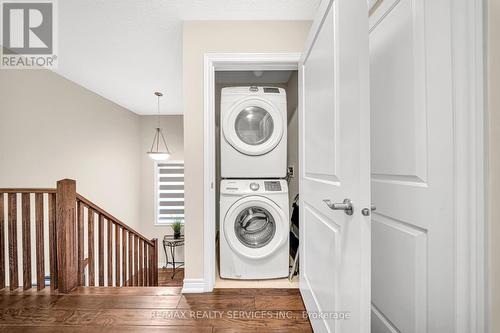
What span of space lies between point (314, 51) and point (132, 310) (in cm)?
207

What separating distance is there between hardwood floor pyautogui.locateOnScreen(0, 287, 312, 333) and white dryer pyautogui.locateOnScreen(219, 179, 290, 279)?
0.64ft

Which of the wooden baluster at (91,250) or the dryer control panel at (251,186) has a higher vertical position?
the dryer control panel at (251,186)

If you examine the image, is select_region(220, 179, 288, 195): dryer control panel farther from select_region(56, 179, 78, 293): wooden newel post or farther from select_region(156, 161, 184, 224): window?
select_region(156, 161, 184, 224): window

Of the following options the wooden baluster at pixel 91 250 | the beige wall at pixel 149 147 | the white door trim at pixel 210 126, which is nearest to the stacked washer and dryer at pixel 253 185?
the white door trim at pixel 210 126

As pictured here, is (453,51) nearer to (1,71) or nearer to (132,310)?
(132,310)

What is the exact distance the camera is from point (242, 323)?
62.4 inches

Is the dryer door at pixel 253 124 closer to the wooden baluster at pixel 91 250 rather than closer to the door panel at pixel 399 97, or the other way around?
the door panel at pixel 399 97

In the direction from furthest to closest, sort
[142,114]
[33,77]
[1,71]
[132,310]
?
[142,114], [33,77], [1,71], [132,310]

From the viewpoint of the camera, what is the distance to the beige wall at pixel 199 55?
1954mm

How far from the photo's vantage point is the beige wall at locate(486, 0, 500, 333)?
713mm

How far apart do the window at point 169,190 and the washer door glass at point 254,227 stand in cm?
349

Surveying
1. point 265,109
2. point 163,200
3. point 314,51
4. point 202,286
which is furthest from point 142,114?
point 314,51

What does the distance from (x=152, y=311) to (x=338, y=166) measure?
1.61 m

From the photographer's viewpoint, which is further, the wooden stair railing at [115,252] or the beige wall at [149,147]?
the beige wall at [149,147]
